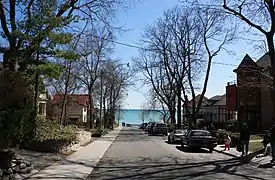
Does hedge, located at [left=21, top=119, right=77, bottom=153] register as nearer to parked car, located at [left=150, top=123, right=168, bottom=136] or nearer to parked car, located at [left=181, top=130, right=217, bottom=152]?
parked car, located at [left=181, top=130, right=217, bottom=152]

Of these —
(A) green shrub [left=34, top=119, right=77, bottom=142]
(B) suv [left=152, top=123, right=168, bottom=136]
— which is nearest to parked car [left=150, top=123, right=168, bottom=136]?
(B) suv [left=152, top=123, right=168, bottom=136]

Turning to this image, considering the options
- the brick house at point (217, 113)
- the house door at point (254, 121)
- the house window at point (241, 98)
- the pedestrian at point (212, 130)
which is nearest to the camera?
the pedestrian at point (212, 130)

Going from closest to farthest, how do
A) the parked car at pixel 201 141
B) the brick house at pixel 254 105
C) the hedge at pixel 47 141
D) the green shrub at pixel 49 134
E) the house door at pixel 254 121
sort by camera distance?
the hedge at pixel 47 141 → the green shrub at pixel 49 134 → the parked car at pixel 201 141 → the brick house at pixel 254 105 → the house door at pixel 254 121

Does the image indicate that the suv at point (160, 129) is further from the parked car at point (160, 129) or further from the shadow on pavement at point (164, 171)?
the shadow on pavement at point (164, 171)

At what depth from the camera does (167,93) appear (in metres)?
72.9

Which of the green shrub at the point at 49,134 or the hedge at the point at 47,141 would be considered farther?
the green shrub at the point at 49,134

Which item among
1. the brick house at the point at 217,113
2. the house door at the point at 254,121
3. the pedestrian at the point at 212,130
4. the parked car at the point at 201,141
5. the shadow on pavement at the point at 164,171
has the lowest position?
the shadow on pavement at the point at 164,171

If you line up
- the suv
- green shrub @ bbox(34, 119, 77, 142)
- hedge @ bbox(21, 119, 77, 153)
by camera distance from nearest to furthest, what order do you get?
hedge @ bbox(21, 119, 77, 153) < green shrub @ bbox(34, 119, 77, 142) < the suv

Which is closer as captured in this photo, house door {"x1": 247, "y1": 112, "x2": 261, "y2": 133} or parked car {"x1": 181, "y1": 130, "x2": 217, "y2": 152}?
parked car {"x1": 181, "y1": 130, "x2": 217, "y2": 152}

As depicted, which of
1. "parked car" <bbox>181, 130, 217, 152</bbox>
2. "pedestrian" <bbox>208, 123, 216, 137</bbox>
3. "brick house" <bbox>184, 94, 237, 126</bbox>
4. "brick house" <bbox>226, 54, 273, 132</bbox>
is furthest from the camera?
"brick house" <bbox>184, 94, 237, 126</bbox>

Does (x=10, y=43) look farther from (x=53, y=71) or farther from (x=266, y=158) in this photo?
(x=266, y=158)

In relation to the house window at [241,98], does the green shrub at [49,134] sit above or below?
below

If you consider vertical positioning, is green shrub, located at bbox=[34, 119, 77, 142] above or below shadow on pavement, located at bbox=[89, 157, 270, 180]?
above

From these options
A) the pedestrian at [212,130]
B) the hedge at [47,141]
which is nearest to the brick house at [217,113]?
the pedestrian at [212,130]
